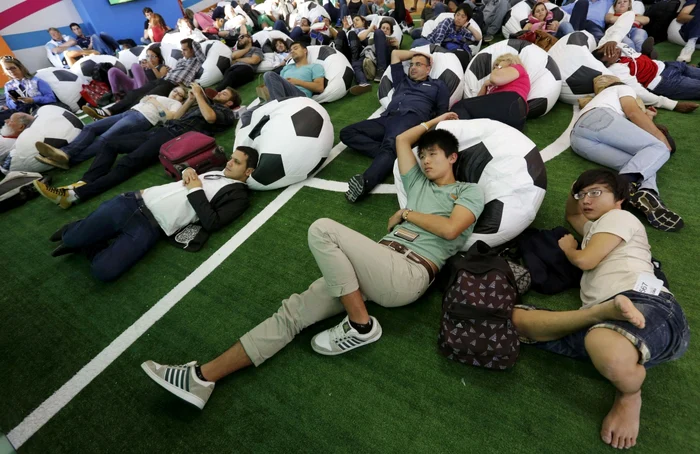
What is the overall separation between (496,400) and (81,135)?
5.65 m

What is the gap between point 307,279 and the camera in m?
2.36

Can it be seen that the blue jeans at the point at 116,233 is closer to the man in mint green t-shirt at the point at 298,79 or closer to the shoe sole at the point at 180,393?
the shoe sole at the point at 180,393

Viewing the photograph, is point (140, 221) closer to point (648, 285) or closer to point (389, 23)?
point (648, 285)

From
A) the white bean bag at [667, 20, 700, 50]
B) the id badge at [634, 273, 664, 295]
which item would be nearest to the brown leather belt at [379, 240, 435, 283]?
the id badge at [634, 273, 664, 295]

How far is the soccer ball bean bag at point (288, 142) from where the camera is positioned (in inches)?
121

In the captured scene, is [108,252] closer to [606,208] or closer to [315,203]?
[315,203]

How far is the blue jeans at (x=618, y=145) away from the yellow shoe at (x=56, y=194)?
5.16 m

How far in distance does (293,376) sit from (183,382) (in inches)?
22.7

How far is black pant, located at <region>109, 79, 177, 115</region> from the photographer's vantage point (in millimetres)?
5464

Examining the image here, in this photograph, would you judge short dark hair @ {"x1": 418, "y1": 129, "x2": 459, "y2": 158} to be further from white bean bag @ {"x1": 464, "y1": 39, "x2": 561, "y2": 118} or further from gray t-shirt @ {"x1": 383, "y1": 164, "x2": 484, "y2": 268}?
white bean bag @ {"x1": 464, "y1": 39, "x2": 561, "y2": 118}

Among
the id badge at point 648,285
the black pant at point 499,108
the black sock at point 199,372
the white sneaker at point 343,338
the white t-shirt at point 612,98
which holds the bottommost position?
the white sneaker at point 343,338

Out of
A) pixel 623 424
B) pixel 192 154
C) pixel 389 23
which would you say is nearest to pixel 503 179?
pixel 623 424

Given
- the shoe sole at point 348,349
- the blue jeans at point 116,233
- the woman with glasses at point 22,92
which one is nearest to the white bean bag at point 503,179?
the shoe sole at point 348,349

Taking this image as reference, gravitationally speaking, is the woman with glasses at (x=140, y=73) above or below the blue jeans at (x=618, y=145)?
above
